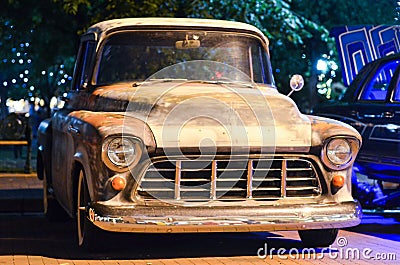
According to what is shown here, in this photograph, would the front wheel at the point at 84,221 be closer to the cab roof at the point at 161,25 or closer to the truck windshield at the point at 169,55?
the truck windshield at the point at 169,55

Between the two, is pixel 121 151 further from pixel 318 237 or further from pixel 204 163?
pixel 318 237

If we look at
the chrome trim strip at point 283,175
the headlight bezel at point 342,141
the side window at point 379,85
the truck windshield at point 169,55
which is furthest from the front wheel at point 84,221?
the side window at point 379,85

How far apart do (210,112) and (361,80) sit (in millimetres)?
3914

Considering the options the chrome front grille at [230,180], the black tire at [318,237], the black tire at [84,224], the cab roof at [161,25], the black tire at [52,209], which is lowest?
the black tire at [52,209]

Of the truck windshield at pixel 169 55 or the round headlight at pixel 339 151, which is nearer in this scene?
the round headlight at pixel 339 151

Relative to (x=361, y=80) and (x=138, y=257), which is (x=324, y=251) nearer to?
(x=138, y=257)

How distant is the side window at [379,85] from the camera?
11328 millimetres

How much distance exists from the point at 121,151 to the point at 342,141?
179 centimetres

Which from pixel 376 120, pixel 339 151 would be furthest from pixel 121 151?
pixel 376 120

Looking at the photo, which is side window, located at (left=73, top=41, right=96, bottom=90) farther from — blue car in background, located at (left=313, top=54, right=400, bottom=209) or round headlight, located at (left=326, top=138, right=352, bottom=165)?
blue car in background, located at (left=313, top=54, right=400, bottom=209)

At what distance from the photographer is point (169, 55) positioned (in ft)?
30.9

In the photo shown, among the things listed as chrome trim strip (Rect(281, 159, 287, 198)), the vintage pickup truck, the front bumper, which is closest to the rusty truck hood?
the vintage pickup truck

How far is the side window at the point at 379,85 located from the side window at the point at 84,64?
130 inches

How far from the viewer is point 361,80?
1155 centimetres
